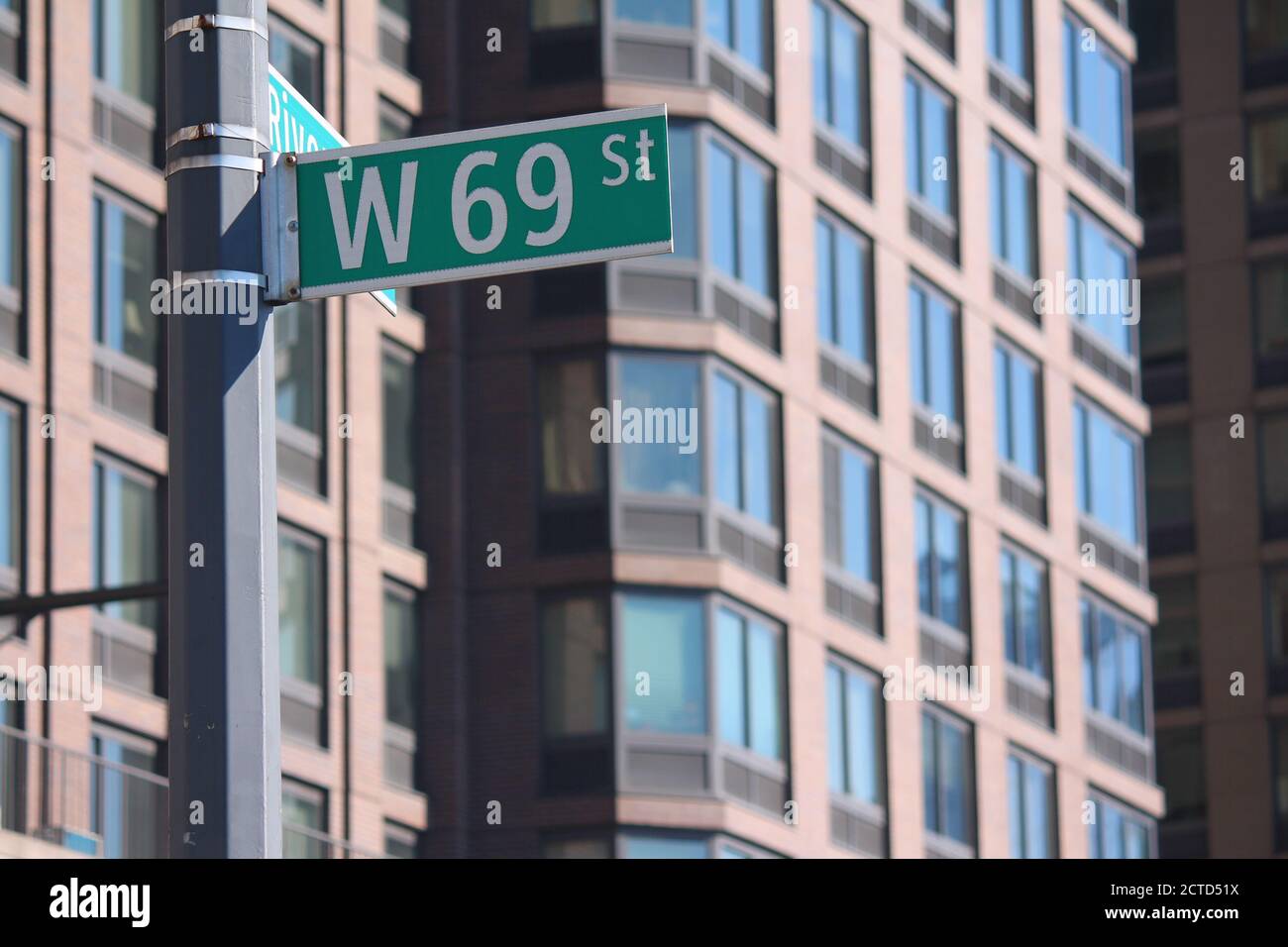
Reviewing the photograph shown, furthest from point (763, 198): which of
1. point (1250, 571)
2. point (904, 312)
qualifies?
point (1250, 571)

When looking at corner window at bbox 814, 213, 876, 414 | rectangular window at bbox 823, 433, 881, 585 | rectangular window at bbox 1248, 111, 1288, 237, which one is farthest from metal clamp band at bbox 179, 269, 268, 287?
rectangular window at bbox 1248, 111, 1288, 237

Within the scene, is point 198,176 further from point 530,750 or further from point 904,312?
point 904,312

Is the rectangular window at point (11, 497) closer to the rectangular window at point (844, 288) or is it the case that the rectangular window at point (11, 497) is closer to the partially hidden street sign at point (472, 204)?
the rectangular window at point (844, 288)

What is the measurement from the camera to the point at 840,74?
38.1 metres

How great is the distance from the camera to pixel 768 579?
112 ft

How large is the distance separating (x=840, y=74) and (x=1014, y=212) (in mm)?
6827

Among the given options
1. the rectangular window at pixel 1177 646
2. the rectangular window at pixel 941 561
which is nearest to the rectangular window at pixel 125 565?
the rectangular window at pixel 941 561

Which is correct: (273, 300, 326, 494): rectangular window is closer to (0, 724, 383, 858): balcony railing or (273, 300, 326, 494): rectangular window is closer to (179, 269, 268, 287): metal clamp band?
(0, 724, 383, 858): balcony railing

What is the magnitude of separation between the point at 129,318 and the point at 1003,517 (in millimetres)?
18481

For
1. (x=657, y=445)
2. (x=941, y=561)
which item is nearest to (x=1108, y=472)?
(x=941, y=561)

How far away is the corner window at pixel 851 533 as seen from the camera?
36031 mm

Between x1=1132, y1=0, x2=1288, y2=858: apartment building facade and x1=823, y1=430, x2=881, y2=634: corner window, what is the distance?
22.0 m

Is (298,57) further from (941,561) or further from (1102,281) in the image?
(1102,281)

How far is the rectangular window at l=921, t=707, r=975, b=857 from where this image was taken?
125 ft
